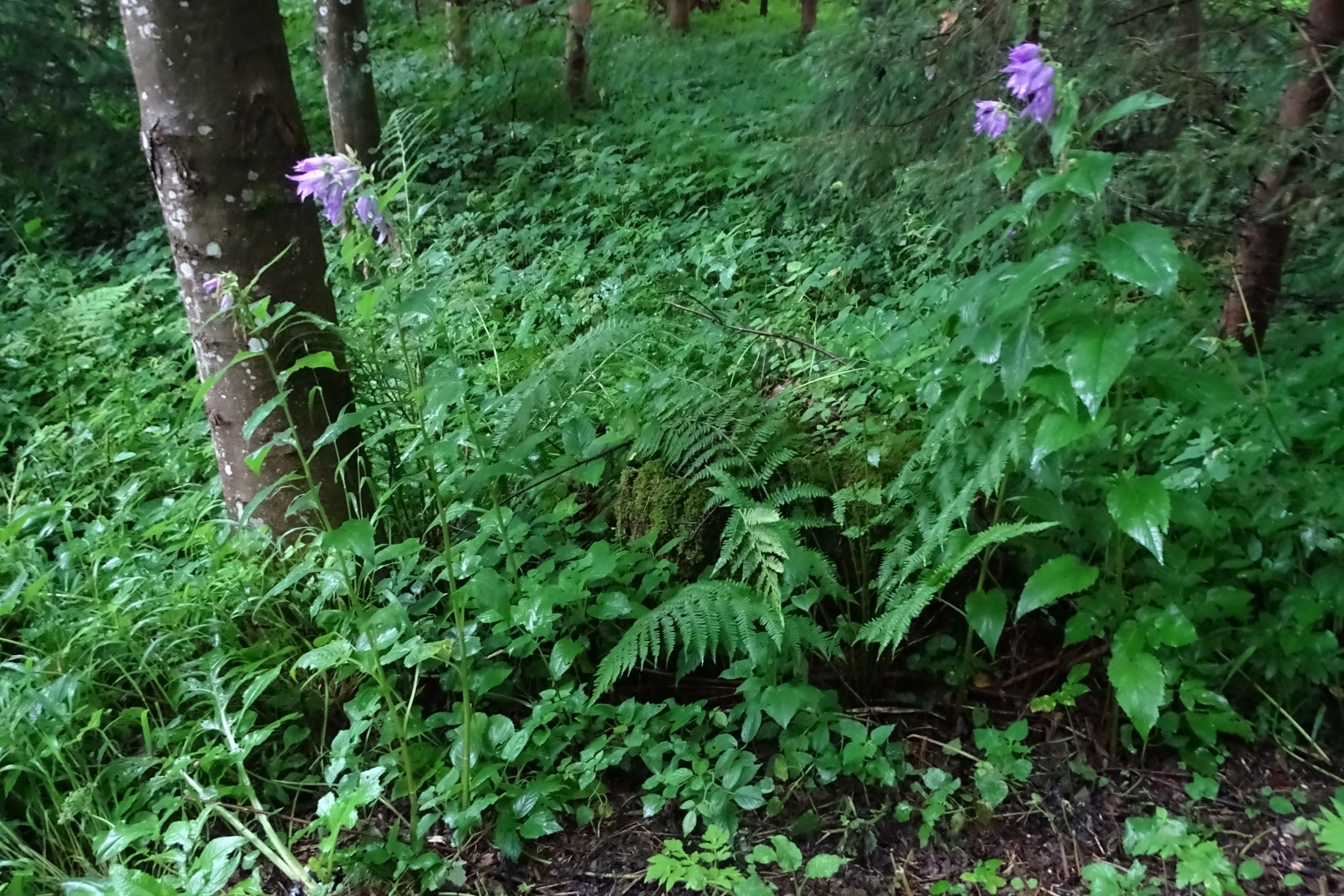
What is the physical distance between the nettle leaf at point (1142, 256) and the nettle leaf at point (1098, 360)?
0.30 feet

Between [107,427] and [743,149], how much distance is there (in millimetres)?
4195

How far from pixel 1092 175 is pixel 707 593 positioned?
115cm

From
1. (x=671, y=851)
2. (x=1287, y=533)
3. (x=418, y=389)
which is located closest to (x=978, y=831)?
(x=671, y=851)

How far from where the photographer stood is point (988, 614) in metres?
1.83

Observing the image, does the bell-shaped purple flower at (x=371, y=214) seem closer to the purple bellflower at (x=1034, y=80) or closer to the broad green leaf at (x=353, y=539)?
the broad green leaf at (x=353, y=539)

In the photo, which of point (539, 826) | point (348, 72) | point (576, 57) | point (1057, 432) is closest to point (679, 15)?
point (576, 57)

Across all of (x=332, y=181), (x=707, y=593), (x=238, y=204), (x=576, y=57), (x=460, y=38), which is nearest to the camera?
(x=332, y=181)

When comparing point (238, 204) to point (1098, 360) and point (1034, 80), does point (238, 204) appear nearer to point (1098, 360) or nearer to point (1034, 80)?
point (1034, 80)

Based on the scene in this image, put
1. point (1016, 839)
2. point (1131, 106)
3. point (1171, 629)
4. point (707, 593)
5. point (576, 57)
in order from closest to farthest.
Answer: point (1131, 106) < point (1171, 629) < point (1016, 839) < point (707, 593) < point (576, 57)

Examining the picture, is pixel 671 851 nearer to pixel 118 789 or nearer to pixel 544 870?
pixel 544 870

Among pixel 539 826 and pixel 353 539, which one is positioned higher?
pixel 353 539

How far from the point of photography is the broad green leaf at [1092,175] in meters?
1.31

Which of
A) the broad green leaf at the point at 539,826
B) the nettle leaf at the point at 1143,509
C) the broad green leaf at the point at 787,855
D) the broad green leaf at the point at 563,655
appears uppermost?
the nettle leaf at the point at 1143,509

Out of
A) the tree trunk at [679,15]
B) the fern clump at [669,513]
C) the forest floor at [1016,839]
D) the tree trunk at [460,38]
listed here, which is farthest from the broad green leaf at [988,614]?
the tree trunk at [679,15]
